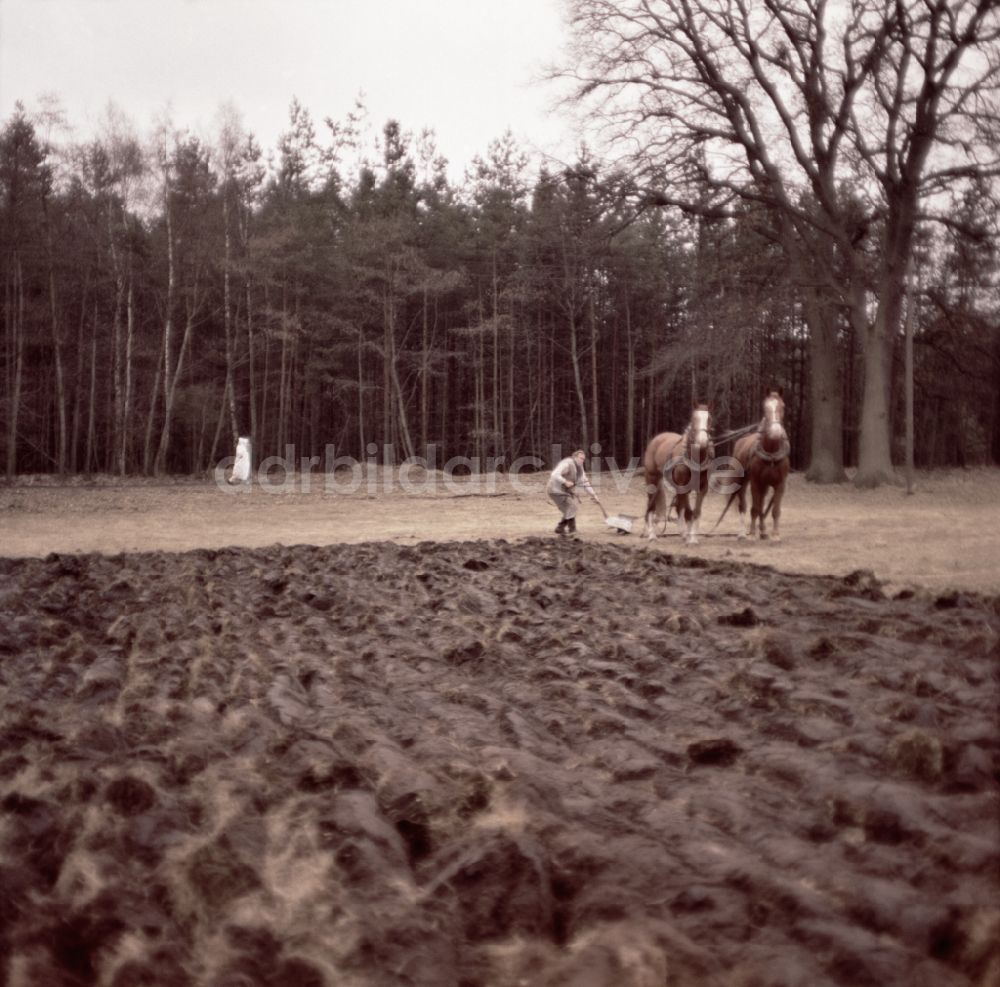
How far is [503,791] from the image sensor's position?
332 centimetres

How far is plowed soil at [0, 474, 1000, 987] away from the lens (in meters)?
2.40

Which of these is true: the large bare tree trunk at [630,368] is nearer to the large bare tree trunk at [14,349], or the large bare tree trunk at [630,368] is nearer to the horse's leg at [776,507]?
the large bare tree trunk at [14,349]

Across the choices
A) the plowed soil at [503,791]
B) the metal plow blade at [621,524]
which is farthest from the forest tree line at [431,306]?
the plowed soil at [503,791]

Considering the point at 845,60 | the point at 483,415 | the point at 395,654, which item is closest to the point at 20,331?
the point at 483,415

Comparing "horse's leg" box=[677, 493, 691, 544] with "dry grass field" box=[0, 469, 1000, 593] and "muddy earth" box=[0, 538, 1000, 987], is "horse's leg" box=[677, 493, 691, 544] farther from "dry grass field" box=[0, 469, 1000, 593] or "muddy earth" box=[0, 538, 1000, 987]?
"muddy earth" box=[0, 538, 1000, 987]

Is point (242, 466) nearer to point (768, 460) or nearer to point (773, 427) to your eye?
point (768, 460)

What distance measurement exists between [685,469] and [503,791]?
1035 centimetres

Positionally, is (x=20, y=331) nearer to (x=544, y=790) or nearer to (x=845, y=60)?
(x=845, y=60)

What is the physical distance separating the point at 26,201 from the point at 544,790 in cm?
3114

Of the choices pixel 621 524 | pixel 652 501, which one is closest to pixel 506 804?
pixel 652 501

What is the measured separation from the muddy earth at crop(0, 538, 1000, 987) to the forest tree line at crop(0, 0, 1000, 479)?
19302 millimetres

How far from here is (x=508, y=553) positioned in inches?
443

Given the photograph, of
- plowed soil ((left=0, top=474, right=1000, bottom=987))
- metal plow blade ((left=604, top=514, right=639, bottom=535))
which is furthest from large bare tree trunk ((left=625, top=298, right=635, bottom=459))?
plowed soil ((left=0, top=474, right=1000, bottom=987))

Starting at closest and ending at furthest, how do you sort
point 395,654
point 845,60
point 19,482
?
point 395,654, point 845,60, point 19,482
